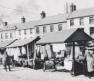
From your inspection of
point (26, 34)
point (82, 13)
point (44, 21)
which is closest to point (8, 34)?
point (26, 34)

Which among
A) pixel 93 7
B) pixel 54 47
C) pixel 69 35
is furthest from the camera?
pixel 93 7

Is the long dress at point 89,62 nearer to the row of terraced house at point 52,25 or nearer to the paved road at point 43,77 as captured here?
the paved road at point 43,77

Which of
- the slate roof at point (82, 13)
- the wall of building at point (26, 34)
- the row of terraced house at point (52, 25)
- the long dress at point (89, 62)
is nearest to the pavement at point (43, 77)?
the long dress at point (89, 62)

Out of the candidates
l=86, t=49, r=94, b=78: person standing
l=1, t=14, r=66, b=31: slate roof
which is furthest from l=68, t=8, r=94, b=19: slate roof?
l=86, t=49, r=94, b=78: person standing

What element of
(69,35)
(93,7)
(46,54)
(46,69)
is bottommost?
(46,69)

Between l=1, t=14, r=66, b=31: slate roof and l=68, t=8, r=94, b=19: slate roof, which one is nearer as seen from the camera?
l=68, t=8, r=94, b=19: slate roof

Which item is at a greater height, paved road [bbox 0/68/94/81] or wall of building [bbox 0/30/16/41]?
wall of building [bbox 0/30/16/41]

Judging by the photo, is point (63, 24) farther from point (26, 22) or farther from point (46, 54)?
point (46, 54)

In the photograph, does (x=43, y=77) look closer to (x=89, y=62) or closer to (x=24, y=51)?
(x=89, y=62)


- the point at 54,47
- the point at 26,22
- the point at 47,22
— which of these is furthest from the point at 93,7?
the point at 54,47

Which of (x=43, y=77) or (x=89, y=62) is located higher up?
(x=89, y=62)

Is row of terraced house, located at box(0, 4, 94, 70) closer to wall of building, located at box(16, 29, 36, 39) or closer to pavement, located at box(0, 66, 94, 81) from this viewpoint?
wall of building, located at box(16, 29, 36, 39)

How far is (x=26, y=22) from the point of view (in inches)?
2655

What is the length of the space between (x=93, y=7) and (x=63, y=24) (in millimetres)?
8010
